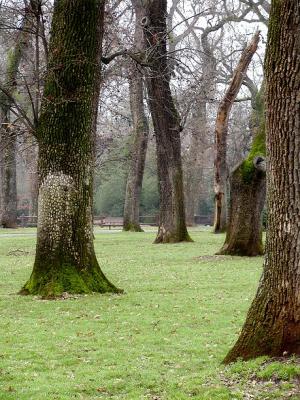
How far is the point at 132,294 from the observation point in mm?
11914

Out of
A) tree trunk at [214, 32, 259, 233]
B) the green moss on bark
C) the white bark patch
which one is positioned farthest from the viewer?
tree trunk at [214, 32, 259, 233]

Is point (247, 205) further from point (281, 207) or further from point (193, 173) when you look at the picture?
point (193, 173)

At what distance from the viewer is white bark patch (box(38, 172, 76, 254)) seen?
1173 cm

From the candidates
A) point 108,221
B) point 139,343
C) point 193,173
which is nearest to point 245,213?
point 139,343

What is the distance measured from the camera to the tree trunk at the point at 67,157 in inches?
462

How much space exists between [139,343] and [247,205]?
35.8 feet

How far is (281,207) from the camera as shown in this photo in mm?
6008

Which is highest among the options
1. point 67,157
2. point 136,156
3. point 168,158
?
point 136,156

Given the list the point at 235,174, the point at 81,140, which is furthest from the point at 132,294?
the point at 235,174

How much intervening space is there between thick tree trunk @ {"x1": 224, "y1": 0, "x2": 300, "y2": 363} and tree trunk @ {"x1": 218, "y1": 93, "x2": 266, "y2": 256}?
461 inches

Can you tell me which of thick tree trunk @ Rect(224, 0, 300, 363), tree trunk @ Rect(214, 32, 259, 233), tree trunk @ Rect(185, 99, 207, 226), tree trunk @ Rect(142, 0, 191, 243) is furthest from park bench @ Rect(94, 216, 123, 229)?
thick tree trunk @ Rect(224, 0, 300, 363)

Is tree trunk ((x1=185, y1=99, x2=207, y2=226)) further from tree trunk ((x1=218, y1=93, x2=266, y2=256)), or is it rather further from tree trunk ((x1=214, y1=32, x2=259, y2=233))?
tree trunk ((x1=218, y1=93, x2=266, y2=256))

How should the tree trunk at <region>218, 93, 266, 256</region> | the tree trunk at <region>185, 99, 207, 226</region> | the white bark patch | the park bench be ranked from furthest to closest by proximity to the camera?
the park bench < the tree trunk at <region>185, 99, 207, 226</region> < the tree trunk at <region>218, 93, 266, 256</region> < the white bark patch

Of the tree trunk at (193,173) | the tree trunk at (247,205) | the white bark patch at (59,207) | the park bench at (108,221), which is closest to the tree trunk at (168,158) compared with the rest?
the tree trunk at (247,205)
